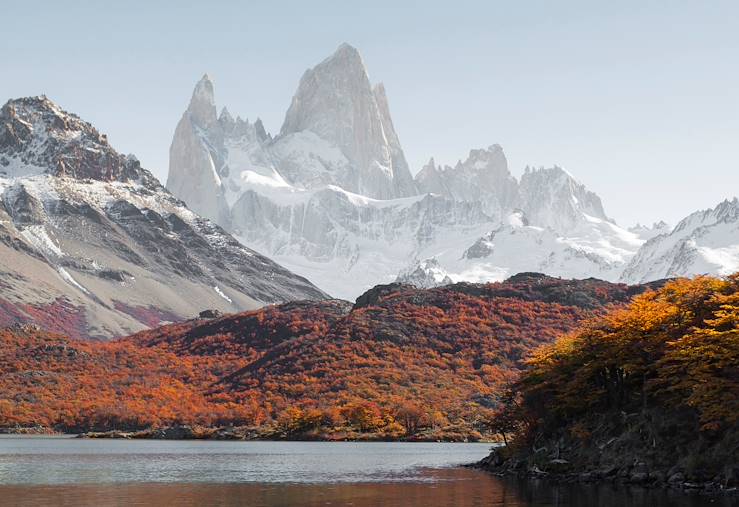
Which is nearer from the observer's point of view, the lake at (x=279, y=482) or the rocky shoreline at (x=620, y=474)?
the lake at (x=279, y=482)

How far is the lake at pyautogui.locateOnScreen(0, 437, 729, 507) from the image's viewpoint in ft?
249

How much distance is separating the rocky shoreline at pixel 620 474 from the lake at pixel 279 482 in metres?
2.30

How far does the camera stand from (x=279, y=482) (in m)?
91.5

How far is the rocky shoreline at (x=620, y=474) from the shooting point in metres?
76.9

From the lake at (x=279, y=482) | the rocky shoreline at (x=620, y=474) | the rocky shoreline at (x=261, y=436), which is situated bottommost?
the lake at (x=279, y=482)

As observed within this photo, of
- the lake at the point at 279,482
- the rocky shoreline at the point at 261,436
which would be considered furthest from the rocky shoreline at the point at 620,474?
the rocky shoreline at the point at 261,436

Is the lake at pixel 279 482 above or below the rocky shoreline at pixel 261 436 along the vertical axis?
below

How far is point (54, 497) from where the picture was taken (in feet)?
254

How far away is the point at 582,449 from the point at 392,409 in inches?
3736

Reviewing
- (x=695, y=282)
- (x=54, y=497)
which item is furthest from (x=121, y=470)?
(x=695, y=282)

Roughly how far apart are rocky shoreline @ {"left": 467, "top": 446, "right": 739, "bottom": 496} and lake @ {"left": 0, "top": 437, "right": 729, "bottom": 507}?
2.30 meters

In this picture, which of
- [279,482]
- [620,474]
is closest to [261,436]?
[279,482]

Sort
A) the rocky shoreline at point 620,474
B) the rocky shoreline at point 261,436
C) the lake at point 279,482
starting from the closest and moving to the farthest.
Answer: the lake at point 279,482
the rocky shoreline at point 620,474
the rocky shoreline at point 261,436

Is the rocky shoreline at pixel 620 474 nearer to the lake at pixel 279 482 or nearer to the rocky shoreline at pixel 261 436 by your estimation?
the lake at pixel 279 482
